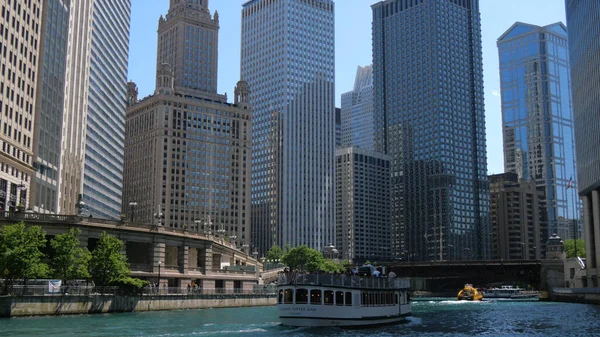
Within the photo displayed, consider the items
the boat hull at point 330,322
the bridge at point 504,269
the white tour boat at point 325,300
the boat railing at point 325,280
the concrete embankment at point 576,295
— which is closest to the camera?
the boat hull at point 330,322

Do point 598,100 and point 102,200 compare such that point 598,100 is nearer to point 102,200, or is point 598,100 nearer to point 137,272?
point 137,272

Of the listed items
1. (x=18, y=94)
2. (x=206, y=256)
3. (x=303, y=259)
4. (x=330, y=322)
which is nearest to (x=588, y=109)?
(x=303, y=259)

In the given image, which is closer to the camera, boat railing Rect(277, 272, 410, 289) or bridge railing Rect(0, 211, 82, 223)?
boat railing Rect(277, 272, 410, 289)

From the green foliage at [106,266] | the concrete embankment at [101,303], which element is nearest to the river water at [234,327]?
the concrete embankment at [101,303]

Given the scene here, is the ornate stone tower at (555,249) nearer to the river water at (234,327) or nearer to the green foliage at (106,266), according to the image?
the river water at (234,327)

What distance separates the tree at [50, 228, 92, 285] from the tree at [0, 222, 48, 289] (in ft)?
11.1

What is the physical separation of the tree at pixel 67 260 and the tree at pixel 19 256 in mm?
3396

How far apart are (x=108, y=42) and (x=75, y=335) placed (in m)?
151

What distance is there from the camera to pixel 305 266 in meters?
193

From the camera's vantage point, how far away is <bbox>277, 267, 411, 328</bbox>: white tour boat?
67062 mm

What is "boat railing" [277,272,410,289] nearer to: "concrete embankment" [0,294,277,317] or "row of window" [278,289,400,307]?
"row of window" [278,289,400,307]

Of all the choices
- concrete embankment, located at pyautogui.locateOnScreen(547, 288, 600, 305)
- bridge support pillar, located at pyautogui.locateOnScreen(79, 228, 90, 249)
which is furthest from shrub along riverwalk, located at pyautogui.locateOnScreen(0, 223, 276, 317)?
concrete embankment, located at pyautogui.locateOnScreen(547, 288, 600, 305)

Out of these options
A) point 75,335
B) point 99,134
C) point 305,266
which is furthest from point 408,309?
point 99,134

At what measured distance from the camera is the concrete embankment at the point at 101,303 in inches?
2977
